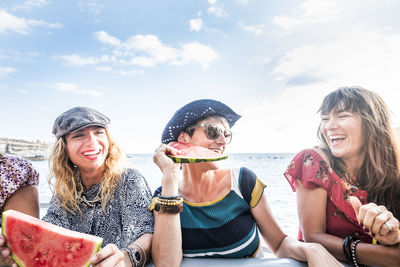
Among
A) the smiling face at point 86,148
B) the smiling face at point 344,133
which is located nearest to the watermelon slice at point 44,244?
the smiling face at point 86,148

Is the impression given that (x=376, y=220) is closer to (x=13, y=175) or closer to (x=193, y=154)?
(x=193, y=154)

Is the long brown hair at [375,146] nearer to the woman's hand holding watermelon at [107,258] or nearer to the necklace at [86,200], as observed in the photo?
the woman's hand holding watermelon at [107,258]

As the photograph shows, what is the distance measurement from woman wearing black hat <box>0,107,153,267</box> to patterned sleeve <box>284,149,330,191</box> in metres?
1.60

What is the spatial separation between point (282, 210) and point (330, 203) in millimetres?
10180

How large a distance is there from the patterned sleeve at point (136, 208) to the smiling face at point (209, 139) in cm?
72

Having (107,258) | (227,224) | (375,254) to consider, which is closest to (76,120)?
(107,258)

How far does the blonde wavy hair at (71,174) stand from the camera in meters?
2.95

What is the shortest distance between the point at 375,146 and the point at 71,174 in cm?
328

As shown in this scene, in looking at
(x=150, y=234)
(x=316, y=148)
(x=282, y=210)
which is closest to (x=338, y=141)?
(x=316, y=148)

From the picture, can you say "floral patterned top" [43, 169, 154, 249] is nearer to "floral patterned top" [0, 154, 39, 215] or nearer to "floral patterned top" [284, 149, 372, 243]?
"floral patterned top" [0, 154, 39, 215]

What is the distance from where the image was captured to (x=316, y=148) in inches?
124

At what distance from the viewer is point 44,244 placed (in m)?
2.21

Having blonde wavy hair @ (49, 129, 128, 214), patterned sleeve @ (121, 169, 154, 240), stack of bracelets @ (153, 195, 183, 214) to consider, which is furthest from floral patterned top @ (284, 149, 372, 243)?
blonde wavy hair @ (49, 129, 128, 214)

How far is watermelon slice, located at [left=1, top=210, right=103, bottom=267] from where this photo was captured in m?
2.12
